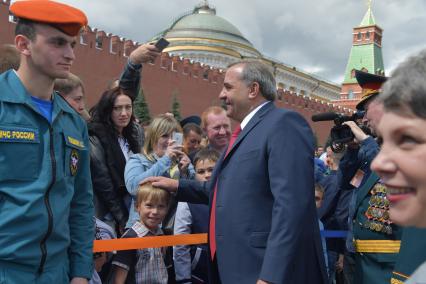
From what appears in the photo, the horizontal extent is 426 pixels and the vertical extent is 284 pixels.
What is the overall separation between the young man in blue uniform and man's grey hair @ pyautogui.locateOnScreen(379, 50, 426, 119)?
130cm

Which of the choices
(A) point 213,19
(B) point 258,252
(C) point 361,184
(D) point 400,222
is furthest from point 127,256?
(A) point 213,19

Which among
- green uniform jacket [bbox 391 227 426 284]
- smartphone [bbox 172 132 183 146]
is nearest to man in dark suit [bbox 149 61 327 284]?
green uniform jacket [bbox 391 227 426 284]

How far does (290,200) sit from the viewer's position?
6.66 feet

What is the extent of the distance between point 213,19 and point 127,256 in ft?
171

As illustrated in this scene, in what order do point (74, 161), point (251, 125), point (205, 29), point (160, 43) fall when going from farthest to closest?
point (205, 29), point (160, 43), point (251, 125), point (74, 161)

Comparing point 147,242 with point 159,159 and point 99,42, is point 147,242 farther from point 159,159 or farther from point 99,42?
point 99,42

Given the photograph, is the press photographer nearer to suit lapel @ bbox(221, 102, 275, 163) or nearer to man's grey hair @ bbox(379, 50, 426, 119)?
suit lapel @ bbox(221, 102, 275, 163)

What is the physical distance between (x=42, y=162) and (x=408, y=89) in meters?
1.37

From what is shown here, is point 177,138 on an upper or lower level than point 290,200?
upper

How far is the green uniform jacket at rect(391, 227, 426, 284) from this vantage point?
1.49m

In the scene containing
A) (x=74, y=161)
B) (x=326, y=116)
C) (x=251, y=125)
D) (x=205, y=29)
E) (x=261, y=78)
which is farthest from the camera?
(x=205, y=29)

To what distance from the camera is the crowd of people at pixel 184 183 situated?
1.48 metres

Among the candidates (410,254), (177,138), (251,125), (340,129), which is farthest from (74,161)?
(340,129)

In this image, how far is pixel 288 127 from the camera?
2178mm
